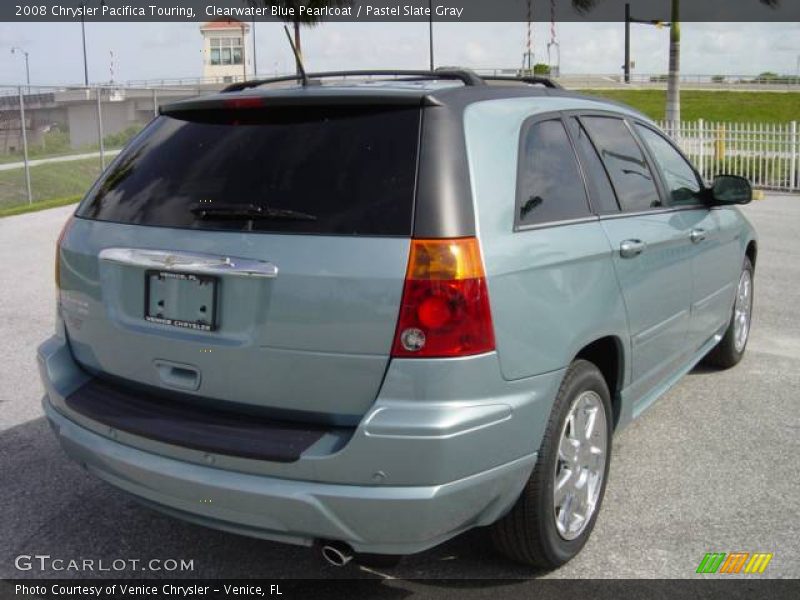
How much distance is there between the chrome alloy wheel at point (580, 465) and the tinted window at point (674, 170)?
1516 millimetres

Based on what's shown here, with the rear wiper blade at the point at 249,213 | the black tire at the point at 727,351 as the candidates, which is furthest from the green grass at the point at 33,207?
the rear wiper blade at the point at 249,213

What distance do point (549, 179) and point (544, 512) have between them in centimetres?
123

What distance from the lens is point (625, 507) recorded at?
383cm

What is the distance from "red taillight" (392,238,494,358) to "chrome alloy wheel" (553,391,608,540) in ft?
2.22

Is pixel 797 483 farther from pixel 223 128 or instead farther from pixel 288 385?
pixel 223 128

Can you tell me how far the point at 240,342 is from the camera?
110 inches

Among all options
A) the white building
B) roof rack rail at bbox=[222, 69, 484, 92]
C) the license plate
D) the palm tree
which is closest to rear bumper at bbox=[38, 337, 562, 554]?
the license plate

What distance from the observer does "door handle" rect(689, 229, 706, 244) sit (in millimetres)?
4441

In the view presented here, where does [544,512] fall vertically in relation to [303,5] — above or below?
below

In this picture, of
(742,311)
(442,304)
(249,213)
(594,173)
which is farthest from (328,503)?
(742,311)

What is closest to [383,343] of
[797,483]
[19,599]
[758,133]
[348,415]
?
[348,415]

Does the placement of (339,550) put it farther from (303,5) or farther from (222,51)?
(222,51)

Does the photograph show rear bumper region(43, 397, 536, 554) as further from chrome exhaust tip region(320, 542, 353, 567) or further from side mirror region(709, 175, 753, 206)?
A: side mirror region(709, 175, 753, 206)

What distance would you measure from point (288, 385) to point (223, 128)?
3.43 feet
